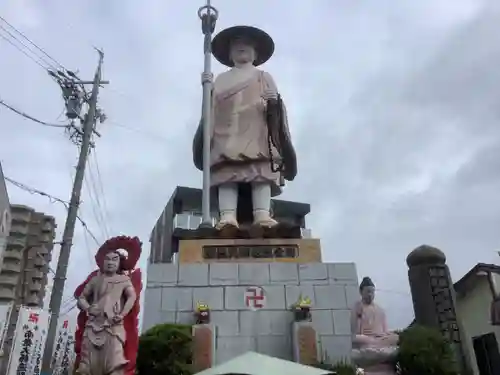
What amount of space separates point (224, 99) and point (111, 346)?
453 cm

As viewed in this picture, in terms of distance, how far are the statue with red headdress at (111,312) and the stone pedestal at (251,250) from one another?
1.60 m

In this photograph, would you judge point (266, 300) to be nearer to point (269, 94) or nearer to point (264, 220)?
point (264, 220)

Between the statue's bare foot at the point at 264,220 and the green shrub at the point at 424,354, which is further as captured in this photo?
the statue's bare foot at the point at 264,220

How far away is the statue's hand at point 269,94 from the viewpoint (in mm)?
7720

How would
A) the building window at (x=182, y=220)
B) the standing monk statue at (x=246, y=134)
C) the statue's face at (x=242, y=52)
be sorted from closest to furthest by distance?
1. the standing monk statue at (x=246, y=134)
2. the statue's face at (x=242, y=52)
3. the building window at (x=182, y=220)

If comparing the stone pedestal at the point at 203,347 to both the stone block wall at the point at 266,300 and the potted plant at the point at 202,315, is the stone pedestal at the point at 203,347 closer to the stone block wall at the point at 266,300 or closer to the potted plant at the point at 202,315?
the potted plant at the point at 202,315

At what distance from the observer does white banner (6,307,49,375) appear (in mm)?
7952

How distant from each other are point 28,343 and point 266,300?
440 centimetres

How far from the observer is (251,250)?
6605 millimetres

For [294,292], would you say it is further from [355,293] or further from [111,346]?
[111,346]

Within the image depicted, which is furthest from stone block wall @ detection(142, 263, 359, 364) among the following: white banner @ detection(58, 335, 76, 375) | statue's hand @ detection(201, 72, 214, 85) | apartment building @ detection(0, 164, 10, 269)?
apartment building @ detection(0, 164, 10, 269)

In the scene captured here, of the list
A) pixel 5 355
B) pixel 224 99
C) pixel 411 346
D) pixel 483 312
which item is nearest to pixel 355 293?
pixel 411 346

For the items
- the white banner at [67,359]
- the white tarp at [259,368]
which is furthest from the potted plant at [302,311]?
the white banner at [67,359]

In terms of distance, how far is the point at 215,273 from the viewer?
248 inches
